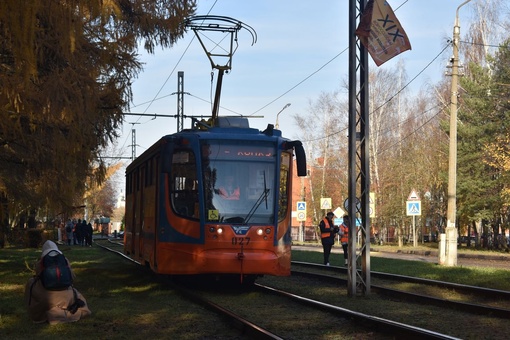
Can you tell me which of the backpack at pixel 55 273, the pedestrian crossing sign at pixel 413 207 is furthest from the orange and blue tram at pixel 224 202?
the pedestrian crossing sign at pixel 413 207

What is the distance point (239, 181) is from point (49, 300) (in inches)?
210

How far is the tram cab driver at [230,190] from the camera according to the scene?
14820 mm

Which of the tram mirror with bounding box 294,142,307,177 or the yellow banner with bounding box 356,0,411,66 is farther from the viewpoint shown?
the tram mirror with bounding box 294,142,307,177

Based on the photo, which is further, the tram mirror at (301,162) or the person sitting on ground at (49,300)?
the tram mirror at (301,162)

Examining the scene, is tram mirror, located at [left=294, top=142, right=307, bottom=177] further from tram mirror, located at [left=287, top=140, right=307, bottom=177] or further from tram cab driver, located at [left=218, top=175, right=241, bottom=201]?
tram cab driver, located at [left=218, top=175, right=241, bottom=201]

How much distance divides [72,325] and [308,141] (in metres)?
62.0

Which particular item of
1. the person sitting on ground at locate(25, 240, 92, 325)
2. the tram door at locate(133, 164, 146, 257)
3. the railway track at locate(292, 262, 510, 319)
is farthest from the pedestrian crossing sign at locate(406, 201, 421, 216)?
the person sitting on ground at locate(25, 240, 92, 325)

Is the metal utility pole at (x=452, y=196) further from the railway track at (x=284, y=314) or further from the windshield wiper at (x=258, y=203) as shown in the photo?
the windshield wiper at (x=258, y=203)

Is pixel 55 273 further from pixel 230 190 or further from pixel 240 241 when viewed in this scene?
pixel 230 190

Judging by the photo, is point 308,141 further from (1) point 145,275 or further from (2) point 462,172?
(1) point 145,275

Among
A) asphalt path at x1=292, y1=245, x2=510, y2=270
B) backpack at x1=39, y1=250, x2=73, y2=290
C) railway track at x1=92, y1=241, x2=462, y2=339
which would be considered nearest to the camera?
railway track at x1=92, y1=241, x2=462, y2=339

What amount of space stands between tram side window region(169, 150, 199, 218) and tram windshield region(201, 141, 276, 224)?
0.77 ft

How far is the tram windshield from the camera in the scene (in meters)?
14.7

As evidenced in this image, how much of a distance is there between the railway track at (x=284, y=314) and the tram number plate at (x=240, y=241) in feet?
3.47
